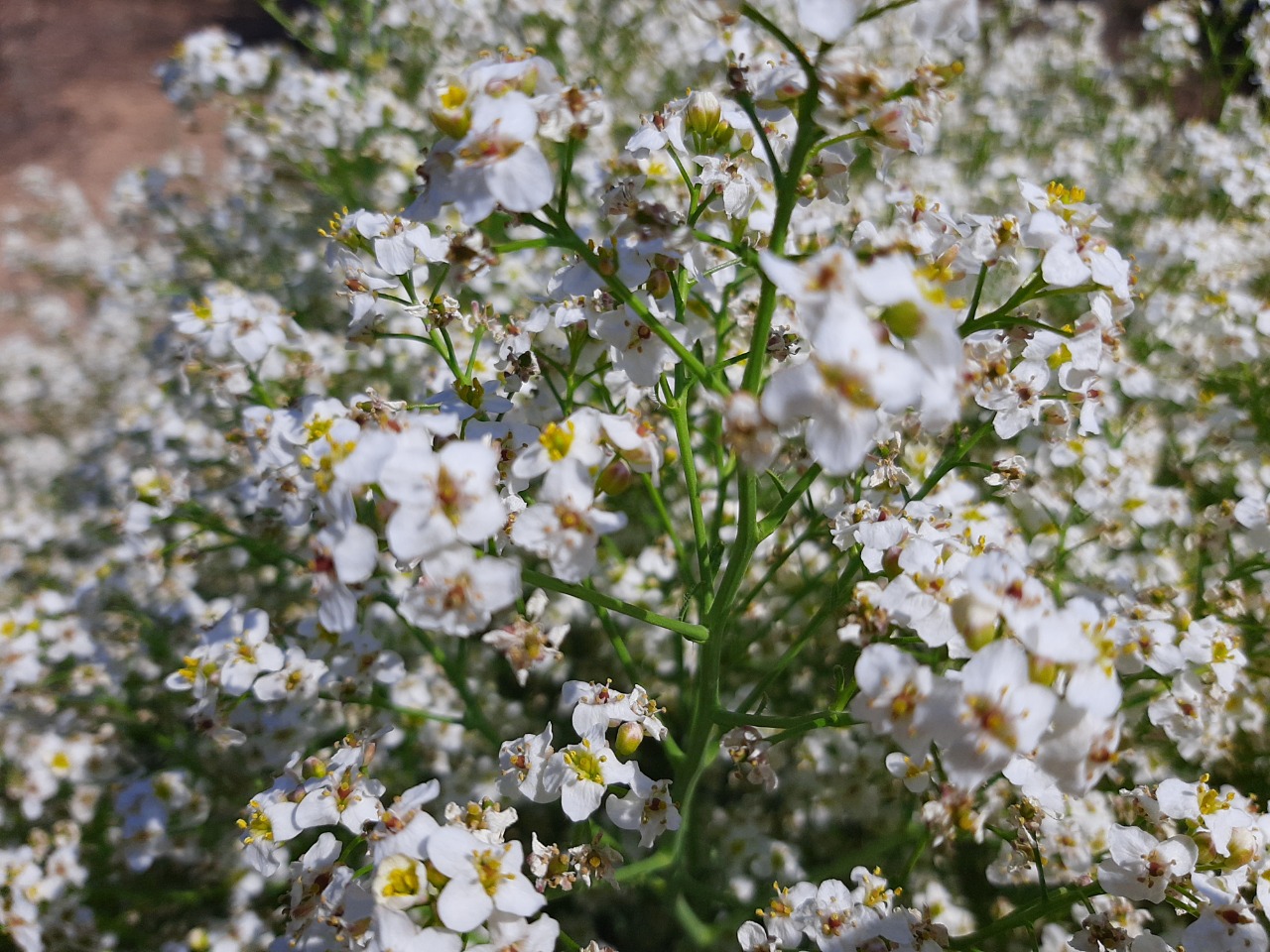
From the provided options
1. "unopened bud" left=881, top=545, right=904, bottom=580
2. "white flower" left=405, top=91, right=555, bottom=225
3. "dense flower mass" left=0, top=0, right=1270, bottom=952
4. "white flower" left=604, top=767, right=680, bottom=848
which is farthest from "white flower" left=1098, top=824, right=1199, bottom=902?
"white flower" left=405, top=91, right=555, bottom=225

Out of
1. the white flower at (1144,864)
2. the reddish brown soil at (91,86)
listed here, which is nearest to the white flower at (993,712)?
the white flower at (1144,864)

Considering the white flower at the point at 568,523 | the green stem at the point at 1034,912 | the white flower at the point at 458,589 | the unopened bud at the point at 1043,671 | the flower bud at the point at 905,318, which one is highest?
the flower bud at the point at 905,318

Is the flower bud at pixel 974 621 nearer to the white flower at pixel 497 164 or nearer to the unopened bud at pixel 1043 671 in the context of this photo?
the unopened bud at pixel 1043 671

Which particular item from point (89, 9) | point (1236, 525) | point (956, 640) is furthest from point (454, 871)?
point (89, 9)

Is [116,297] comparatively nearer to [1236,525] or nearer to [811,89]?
[811,89]

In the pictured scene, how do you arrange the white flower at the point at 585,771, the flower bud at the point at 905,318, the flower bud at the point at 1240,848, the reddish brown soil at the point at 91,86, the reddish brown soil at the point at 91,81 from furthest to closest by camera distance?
the reddish brown soil at the point at 91,81 < the reddish brown soil at the point at 91,86 < the white flower at the point at 585,771 < the flower bud at the point at 1240,848 < the flower bud at the point at 905,318

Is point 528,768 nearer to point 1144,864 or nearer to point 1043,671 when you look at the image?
point 1043,671

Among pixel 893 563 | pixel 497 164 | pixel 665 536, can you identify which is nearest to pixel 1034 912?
pixel 893 563
